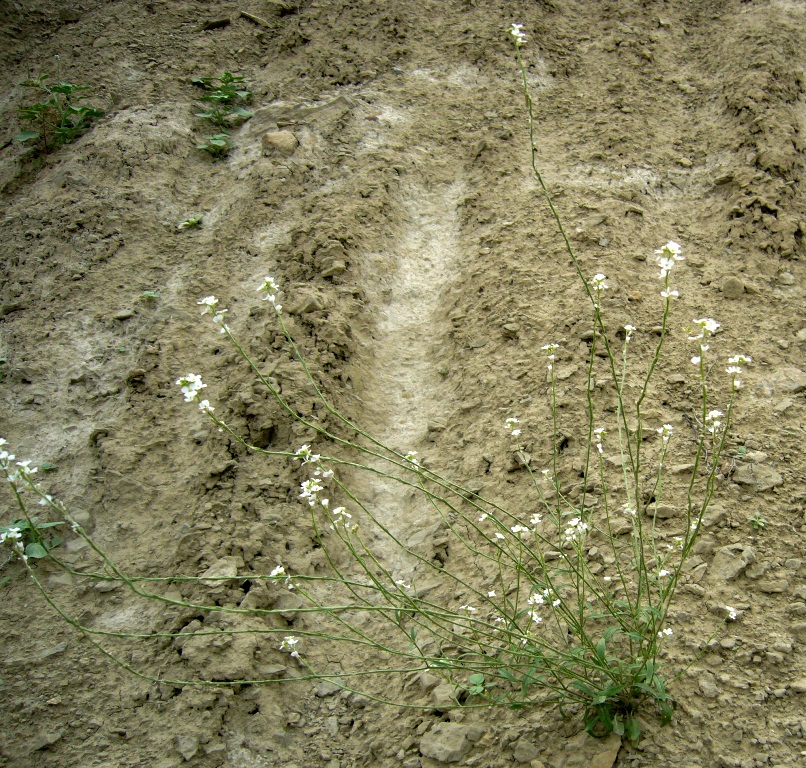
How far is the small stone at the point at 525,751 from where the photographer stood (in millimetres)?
2527

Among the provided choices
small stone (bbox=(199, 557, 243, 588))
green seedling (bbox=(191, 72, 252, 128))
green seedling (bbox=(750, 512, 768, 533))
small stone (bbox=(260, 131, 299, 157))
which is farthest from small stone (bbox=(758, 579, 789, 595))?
green seedling (bbox=(191, 72, 252, 128))

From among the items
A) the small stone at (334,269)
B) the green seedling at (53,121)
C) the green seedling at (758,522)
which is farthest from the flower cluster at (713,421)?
the green seedling at (53,121)

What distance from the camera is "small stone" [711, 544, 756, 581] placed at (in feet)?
9.44

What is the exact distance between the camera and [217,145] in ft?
19.5

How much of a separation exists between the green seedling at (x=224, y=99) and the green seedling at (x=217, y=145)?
0.79 feet

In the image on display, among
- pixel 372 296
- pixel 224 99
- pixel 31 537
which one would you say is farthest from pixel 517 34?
pixel 224 99

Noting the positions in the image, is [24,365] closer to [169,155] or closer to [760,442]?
[169,155]

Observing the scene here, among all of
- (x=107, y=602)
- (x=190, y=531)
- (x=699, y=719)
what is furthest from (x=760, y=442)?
(x=107, y=602)

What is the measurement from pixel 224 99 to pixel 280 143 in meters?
1.00

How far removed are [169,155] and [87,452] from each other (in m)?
2.76

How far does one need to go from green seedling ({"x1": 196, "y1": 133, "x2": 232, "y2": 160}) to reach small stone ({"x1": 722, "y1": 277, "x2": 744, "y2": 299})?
4.02m

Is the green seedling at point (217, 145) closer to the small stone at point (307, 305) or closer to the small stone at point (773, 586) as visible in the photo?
the small stone at point (307, 305)

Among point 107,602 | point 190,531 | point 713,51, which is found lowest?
point 107,602

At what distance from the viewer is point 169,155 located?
19.4 feet
